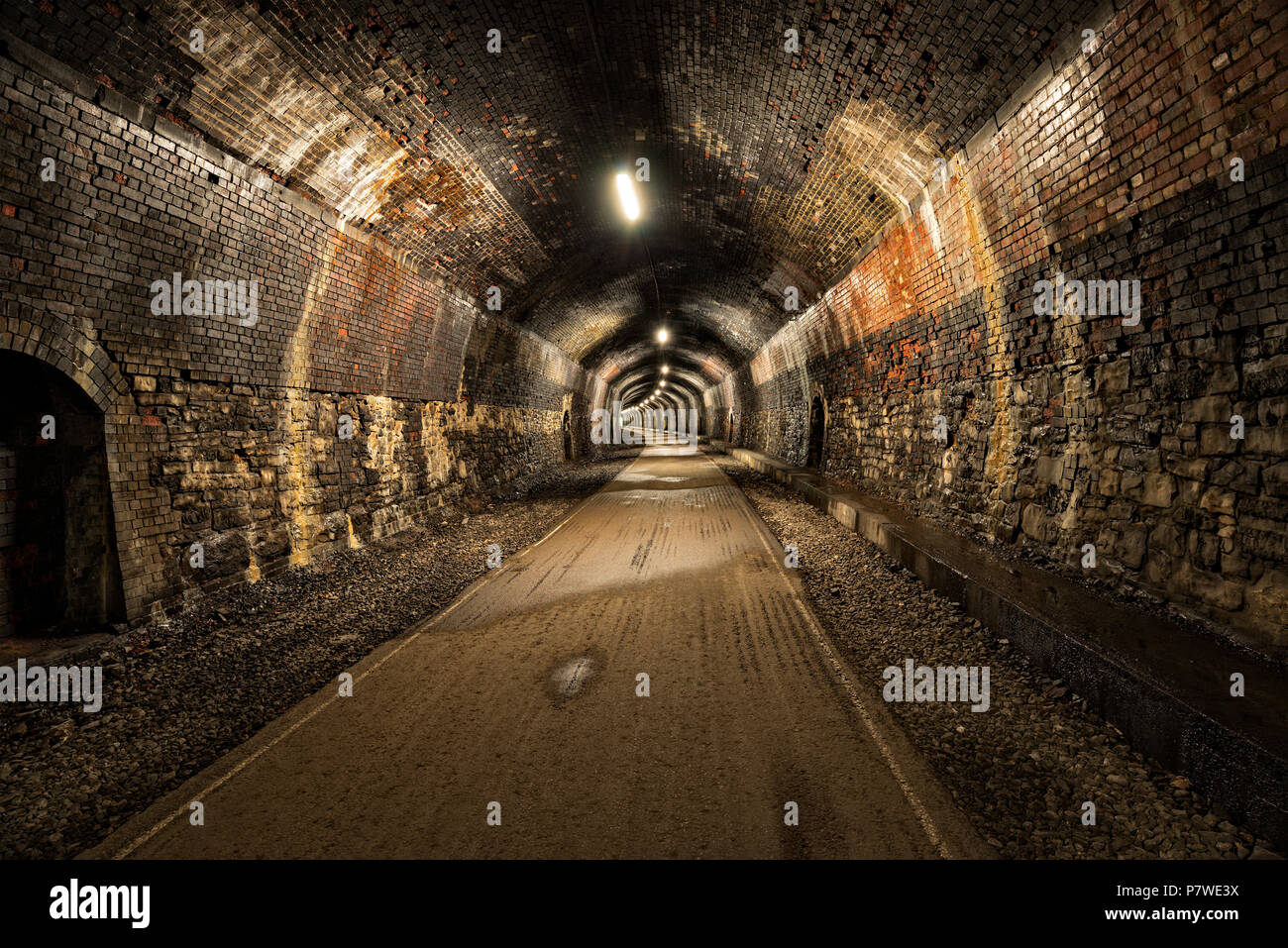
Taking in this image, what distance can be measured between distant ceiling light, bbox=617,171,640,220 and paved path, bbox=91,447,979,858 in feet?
25.9

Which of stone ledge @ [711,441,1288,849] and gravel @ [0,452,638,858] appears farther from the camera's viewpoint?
gravel @ [0,452,638,858]

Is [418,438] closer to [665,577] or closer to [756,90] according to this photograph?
[665,577]

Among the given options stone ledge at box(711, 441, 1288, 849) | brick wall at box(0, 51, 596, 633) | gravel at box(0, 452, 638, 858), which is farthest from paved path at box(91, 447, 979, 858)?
brick wall at box(0, 51, 596, 633)

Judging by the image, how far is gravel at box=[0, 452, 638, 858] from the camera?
2.81 metres

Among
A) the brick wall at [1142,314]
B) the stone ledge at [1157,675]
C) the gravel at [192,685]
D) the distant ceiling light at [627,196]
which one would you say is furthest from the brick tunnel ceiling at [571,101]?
the gravel at [192,685]

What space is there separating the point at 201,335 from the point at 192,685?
11.4 ft

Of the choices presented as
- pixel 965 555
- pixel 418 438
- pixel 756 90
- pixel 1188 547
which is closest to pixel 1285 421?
pixel 1188 547

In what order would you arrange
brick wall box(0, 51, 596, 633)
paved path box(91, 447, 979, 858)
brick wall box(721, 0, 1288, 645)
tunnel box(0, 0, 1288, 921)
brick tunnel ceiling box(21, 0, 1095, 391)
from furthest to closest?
brick tunnel ceiling box(21, 0, 1095, 391) → brick wall box(0, 51, 596, 633) → brick wall box(721, 0, 1288, 645) → tunnel box(0, 0, 1288, 921) → paved path box(91, 447, 979, 858)

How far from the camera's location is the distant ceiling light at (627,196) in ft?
32.8

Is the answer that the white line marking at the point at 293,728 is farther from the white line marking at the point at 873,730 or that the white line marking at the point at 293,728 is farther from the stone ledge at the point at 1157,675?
the stone ledge at the point at 1157,675

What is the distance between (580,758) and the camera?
9.75 ft

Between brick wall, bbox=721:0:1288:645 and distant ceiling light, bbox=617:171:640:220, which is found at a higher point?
distant ceiling light, bbox=617:171:640:220

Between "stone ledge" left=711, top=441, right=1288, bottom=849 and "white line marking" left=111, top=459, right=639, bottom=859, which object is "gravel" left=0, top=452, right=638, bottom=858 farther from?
"stone ledge" left=711, top=441, right=1288, bottom=849

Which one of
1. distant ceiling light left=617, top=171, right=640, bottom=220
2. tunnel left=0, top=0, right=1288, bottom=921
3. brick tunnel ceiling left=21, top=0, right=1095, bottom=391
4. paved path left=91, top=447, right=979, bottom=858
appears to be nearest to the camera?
paved path left=91, top=447, right=979, bottom=858
